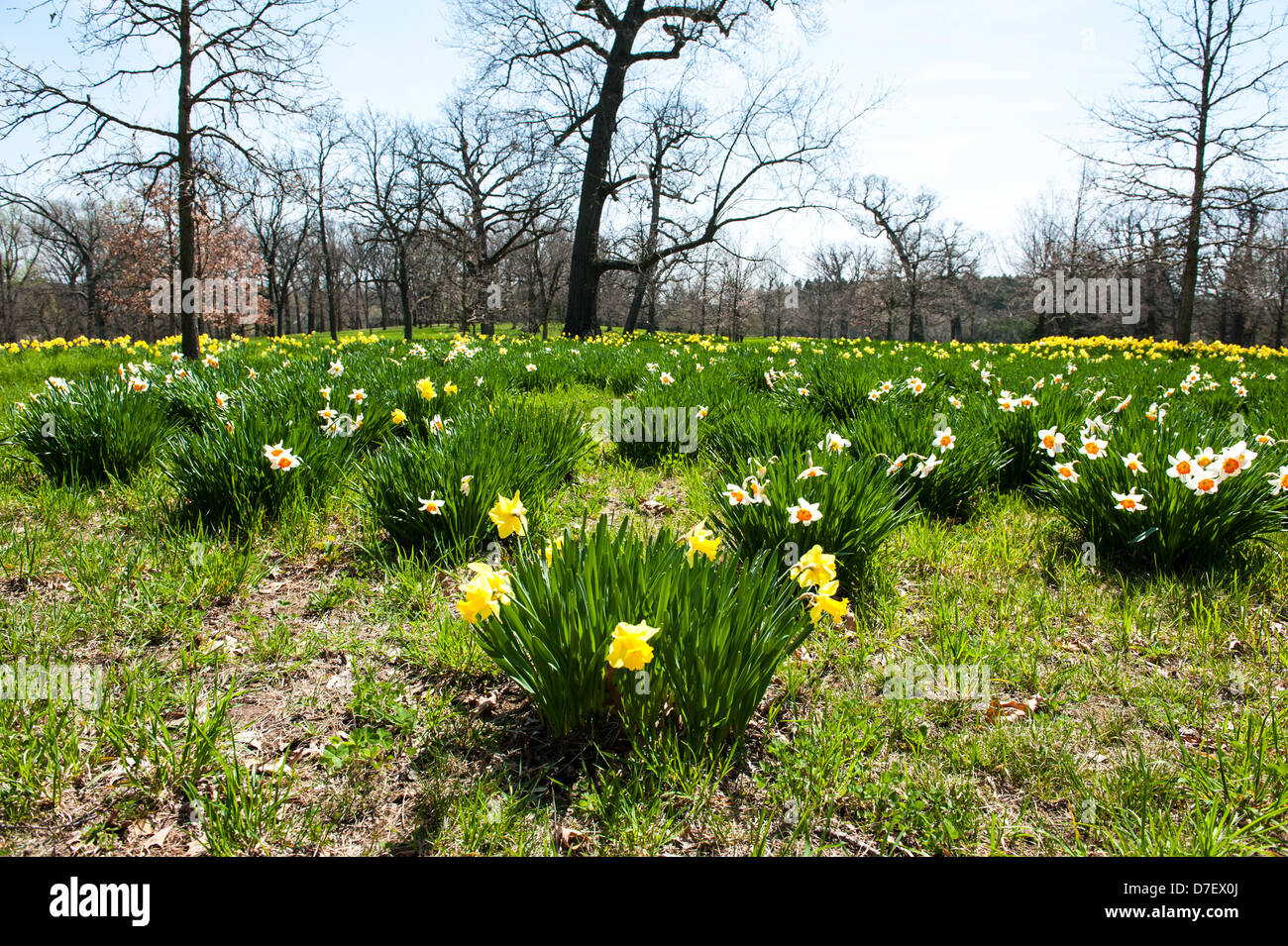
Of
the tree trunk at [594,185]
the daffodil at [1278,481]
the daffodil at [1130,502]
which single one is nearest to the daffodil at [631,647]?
the daffodil at [1130,502]

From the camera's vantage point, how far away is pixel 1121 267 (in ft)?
64.1

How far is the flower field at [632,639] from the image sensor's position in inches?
58.3

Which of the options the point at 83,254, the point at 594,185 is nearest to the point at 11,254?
the point at 83,254

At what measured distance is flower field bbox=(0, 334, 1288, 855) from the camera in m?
1.48

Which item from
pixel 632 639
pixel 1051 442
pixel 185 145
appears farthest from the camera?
pixel 185 145

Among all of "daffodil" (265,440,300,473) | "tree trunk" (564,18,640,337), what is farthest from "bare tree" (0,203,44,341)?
"daffodil" (265,440,300,473)

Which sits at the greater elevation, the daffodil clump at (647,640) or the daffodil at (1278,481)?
the daffodil at (1278,481)

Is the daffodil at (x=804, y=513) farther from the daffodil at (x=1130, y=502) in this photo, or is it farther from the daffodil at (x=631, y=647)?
the daffodil at (x=1130, y=502)

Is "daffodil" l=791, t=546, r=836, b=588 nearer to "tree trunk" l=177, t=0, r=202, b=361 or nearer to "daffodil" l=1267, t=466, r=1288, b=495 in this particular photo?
"daffodil" l=1267, t=466, r=1288, b=495

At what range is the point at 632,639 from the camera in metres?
1.35

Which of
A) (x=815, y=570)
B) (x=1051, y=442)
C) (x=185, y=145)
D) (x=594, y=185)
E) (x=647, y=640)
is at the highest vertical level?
(x=594, y=185)

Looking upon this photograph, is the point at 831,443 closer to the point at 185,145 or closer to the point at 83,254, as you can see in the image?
the point at 185,145

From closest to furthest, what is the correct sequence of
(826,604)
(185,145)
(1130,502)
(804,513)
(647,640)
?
(647,640)
(826,604)
(804,513)
(1130,502)
(185,145)
